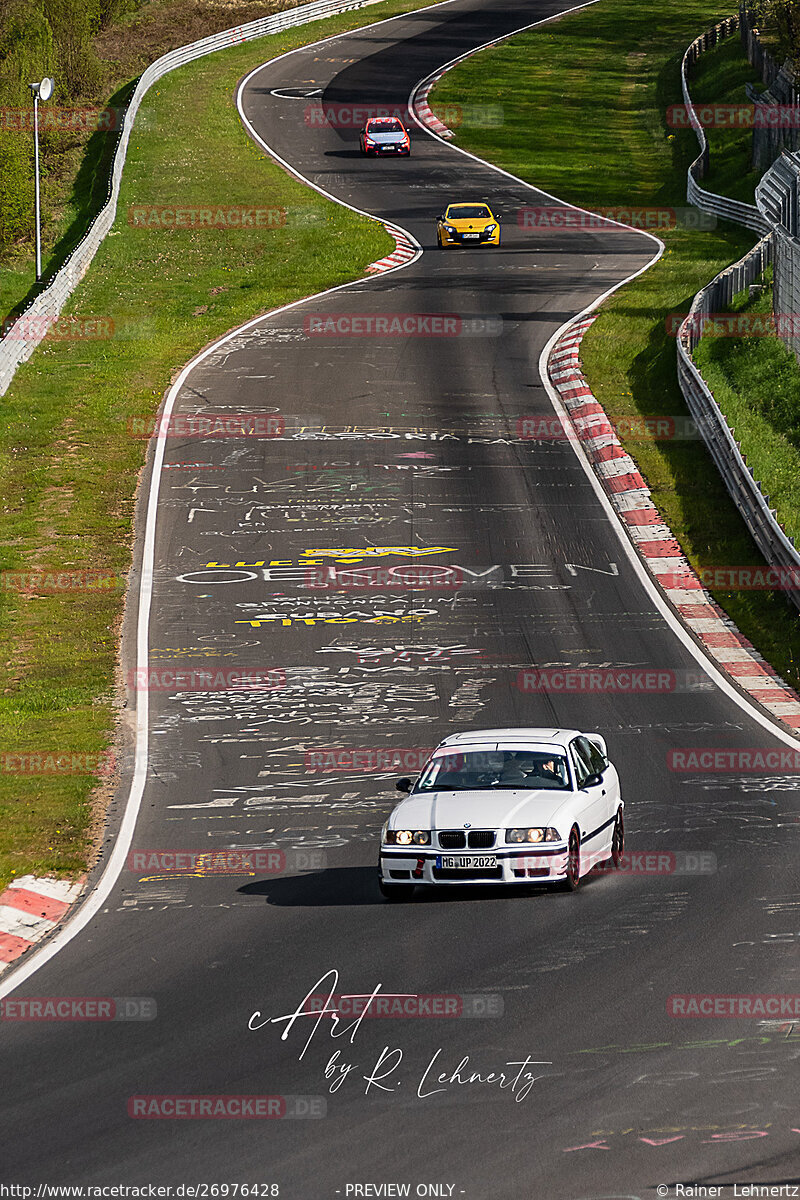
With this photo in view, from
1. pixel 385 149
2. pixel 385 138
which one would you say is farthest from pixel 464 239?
pixel 385 138

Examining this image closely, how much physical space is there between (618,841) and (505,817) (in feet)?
5.58

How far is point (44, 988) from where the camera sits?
11930 millimetres

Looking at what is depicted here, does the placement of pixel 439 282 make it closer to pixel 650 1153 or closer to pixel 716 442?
pixel 716 442

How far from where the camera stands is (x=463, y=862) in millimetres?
13461

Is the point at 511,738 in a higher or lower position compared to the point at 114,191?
higher

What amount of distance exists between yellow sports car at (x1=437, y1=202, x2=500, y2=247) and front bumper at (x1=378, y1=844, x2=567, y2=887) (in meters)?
40.3

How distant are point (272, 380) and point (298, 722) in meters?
18.8

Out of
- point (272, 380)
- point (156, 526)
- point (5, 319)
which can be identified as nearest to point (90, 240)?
point (5, 319)

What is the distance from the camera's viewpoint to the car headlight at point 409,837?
1352cm

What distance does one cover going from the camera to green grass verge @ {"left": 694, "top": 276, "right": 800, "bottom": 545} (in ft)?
94.7
